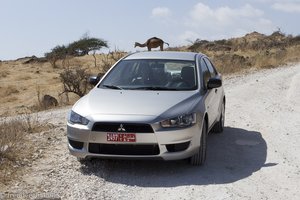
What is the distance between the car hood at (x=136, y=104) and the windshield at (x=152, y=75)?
0.30m

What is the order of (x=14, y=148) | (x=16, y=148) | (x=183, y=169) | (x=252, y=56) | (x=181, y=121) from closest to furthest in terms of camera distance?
(x=181, y=121), (x=183, y=169), (x=14, y=148), (x=16, y=148), (x=252, y=56)

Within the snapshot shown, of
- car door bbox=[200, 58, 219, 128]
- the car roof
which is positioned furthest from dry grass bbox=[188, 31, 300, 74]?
the car roof

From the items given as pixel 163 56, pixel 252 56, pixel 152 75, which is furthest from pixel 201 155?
pixel 252 56

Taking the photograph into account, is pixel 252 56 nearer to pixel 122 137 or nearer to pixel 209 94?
pixel 209 94

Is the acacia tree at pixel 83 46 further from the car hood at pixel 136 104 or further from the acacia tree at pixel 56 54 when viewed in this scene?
the car hood at pixel 136 104

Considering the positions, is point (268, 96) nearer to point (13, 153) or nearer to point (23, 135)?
point (23, 135)

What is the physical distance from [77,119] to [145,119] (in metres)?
0.92

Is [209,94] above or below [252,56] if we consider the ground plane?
above

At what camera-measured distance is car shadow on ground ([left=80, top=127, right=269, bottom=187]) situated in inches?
256

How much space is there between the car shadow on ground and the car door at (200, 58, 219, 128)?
0.56 metres

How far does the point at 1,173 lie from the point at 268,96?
943cm

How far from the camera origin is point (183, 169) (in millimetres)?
6988

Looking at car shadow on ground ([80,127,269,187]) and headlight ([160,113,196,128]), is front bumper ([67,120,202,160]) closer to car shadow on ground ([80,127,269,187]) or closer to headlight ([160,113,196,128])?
headlight ([160,113,196,128])

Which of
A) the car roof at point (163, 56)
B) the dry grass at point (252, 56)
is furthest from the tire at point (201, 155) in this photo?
the dry grass at point (252, 56)
